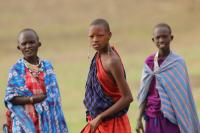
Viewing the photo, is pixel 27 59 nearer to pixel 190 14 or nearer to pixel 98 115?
pixel 98 115

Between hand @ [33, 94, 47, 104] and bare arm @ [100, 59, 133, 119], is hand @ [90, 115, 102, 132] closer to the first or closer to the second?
bare arm @ [100, 59, 133, 119]

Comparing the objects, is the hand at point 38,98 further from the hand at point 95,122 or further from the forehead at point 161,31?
the forehead at point 161,31

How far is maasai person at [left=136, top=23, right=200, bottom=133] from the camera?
7141mm

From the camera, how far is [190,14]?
27.7 metres

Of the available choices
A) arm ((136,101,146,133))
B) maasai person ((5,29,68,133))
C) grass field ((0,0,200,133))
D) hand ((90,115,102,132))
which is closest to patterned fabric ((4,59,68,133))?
maasai person ((5,29,68,133))

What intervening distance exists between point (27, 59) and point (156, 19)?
20.3 m

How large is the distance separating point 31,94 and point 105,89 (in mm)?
722

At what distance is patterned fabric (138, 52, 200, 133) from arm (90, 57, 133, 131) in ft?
3.28

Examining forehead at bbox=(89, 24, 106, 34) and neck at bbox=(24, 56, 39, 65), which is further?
neck at bbox=(24, 56, 39, 65)

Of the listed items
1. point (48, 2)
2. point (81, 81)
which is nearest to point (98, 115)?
point (81, 81)

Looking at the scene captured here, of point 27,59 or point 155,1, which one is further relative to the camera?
point 155,1

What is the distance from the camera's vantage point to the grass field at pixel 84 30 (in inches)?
725

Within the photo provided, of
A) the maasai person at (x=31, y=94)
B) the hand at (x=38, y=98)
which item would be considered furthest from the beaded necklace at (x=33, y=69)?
the hand at (x=38, y=98)

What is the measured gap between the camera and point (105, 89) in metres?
6.27
